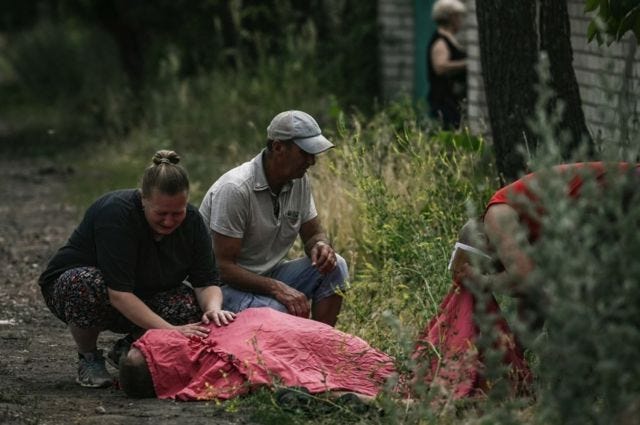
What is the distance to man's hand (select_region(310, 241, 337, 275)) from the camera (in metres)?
6.94

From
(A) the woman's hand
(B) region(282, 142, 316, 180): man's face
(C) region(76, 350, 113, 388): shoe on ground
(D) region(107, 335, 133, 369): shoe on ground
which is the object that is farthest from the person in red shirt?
(C) region(76, 350, 113, 388): shoe on ground

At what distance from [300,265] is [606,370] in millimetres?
3123

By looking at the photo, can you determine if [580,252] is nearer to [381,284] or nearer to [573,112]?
[381,284]

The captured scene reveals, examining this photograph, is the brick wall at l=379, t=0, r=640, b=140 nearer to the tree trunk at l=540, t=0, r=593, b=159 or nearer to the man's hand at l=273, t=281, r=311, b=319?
the tree trunk at l=540, t=0, r=593, b=159

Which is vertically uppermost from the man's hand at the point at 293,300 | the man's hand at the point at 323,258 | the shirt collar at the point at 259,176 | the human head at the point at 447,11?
the human head at the point at 447,11

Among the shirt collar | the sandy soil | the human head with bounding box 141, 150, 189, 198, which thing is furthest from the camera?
the shirt collar

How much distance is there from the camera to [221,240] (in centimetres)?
687

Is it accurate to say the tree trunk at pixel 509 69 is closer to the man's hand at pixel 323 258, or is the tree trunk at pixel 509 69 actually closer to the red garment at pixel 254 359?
the man's hand at pixel 323 258

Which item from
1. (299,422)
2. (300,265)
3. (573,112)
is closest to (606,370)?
(299,422)

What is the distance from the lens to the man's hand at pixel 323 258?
6938 millimetres

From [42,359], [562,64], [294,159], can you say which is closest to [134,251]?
[294,159]

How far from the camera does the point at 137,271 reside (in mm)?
6559

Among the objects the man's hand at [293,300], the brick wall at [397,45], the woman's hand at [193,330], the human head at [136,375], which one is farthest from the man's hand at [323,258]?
the brick wall at [397,45]

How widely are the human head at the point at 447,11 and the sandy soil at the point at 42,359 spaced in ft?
11.6
